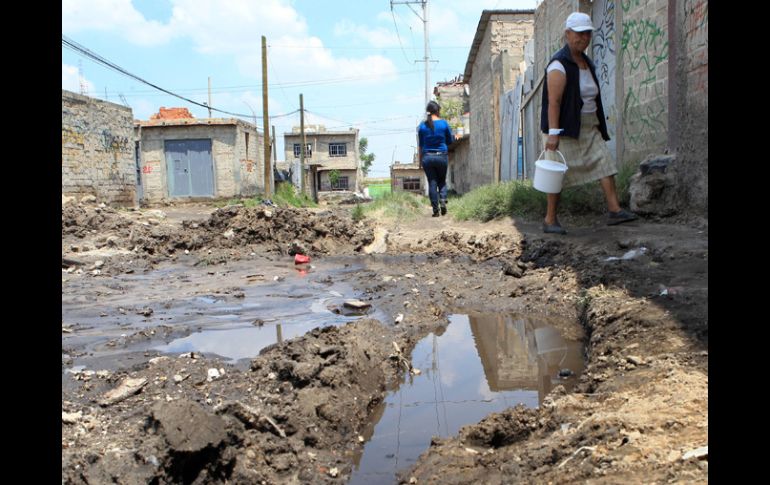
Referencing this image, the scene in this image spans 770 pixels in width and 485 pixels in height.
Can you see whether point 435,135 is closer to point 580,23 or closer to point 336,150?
point 580,23

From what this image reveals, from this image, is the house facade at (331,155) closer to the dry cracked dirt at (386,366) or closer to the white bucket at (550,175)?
the dry cracked dirt at (386,366)

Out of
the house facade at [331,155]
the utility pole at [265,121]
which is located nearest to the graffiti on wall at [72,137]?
the utility pole at [265,121]

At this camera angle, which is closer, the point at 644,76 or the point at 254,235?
the point at 644,76

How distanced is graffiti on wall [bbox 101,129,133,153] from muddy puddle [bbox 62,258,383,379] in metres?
11.7

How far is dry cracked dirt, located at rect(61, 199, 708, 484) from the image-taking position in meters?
2.00

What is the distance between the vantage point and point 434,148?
8.99 metres

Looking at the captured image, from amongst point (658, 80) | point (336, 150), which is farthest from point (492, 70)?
point (336, 150)

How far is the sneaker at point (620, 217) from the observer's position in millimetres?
5363

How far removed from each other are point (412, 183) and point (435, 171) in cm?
4083

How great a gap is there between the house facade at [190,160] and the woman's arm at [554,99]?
21145 mm

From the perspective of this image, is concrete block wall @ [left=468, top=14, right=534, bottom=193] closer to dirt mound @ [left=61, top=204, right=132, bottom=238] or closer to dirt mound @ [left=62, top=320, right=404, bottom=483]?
dirt mound @ [left=61, top=204, right=132, bottom=238]

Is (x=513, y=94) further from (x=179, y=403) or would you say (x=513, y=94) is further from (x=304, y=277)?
(x=179, y=403)

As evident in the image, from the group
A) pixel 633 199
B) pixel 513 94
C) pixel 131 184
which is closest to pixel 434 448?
pixel 633 199

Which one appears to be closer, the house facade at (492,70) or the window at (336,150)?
the house facade at (492,70)
